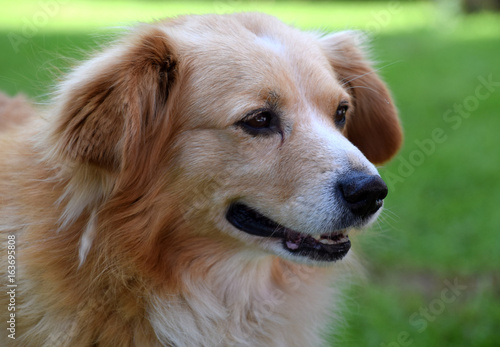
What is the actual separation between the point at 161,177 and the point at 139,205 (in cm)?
18

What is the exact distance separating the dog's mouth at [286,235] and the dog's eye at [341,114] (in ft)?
2.35

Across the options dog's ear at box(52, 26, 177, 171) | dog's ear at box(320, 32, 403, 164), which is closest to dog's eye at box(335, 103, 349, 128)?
dog's ear at box(320, 32, 403, 164)

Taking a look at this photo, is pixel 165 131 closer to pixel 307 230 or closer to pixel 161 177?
pixel 161 177

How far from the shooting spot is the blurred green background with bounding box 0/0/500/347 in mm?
4484

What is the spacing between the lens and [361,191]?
2922 millimetres

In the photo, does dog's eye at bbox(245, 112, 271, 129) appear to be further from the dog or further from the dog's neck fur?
the dog's neck fur

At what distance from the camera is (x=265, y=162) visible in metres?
3.01

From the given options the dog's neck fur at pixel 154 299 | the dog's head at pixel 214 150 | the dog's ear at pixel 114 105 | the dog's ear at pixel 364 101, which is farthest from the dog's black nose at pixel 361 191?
the dog's ear at pixel 364 101

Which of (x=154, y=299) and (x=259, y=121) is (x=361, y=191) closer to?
(x=259, y=121)

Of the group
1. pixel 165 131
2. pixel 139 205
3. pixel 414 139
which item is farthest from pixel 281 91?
pixel 414 139

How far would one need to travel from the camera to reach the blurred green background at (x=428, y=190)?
14.7 ft

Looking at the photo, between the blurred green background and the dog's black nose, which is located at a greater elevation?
the dog's black nose

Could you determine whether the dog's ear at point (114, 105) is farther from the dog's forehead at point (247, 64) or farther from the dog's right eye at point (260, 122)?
the dog's right eye at point (260, 122)

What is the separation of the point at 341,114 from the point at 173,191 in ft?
3.65
